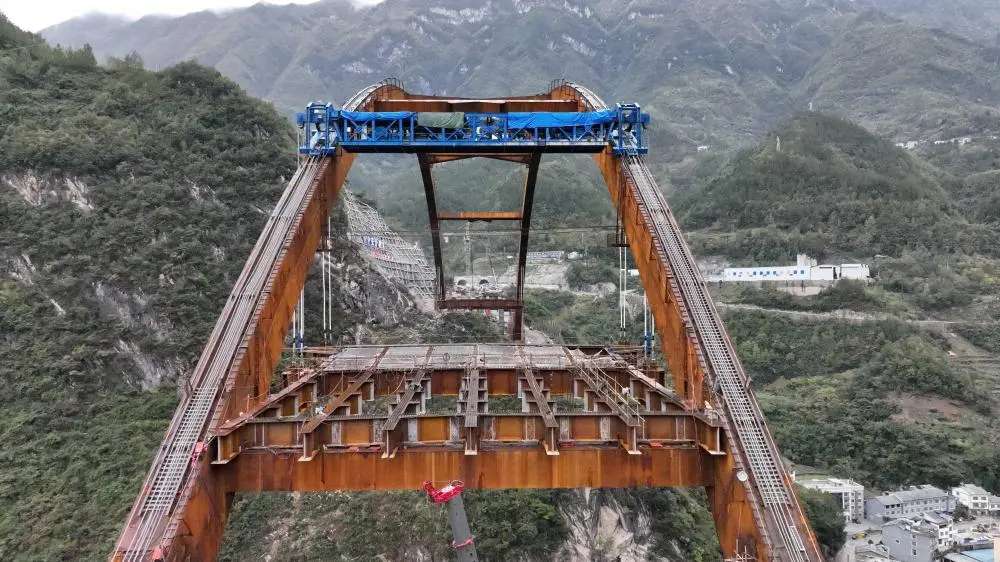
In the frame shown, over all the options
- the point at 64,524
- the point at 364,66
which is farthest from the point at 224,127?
the point at 364,66

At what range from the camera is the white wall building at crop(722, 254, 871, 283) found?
7338cm

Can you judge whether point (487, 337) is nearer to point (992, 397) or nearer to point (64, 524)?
point (64, 524)

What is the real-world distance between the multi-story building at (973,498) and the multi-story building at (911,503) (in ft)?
2.93

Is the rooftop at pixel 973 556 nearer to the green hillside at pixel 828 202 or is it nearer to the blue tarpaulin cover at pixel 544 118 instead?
the blue tarpaulin cover at pixel 544 118

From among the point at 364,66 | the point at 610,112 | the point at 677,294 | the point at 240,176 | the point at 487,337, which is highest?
the point at 364,66

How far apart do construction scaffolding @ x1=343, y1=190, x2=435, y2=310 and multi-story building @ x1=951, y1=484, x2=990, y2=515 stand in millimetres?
46316

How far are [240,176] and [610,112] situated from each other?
30.8 m

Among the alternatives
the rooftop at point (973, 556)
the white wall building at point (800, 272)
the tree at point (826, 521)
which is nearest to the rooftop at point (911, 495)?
the rooftop at point (973, 556)

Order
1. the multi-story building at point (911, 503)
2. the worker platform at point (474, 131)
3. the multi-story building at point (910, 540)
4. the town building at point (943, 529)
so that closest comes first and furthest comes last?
the worker platform at point (474, 131), the multi-story building at point (910, 540), the town building at point (943, 529), the multi-story building at point (911, 503)

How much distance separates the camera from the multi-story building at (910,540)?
127 ft

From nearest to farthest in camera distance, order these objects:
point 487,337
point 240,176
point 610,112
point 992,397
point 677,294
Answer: point 677,294 → point 610,112 → point 240,176 → point 487,337 → point 992,397

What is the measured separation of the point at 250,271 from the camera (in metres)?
10.1

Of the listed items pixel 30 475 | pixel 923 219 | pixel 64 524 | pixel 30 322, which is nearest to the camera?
pixel 64 524

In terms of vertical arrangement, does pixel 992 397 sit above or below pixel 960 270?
below
